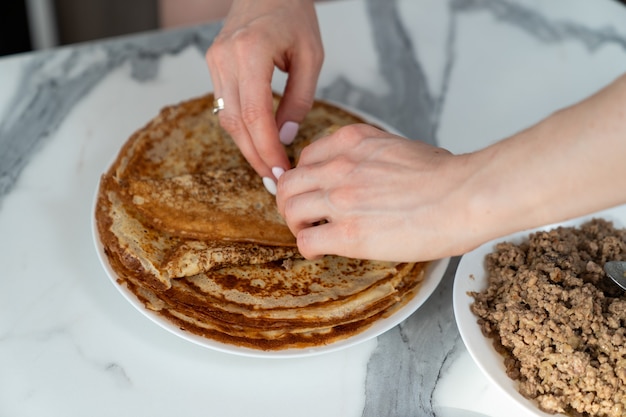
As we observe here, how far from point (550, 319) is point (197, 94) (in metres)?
1.25

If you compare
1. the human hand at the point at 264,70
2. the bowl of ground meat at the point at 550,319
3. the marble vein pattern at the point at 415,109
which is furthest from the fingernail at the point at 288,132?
the bowl of ground meat at the point at 550,319

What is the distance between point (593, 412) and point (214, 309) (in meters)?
0.70

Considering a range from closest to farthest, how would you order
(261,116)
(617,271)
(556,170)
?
(556,170)
(617,271)
(261,116)

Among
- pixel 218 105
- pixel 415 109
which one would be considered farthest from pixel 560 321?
pixel 415 109

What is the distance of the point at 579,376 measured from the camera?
1207 mm

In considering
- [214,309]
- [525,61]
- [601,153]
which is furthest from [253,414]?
[525,61]

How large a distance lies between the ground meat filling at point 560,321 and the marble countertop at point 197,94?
14cm

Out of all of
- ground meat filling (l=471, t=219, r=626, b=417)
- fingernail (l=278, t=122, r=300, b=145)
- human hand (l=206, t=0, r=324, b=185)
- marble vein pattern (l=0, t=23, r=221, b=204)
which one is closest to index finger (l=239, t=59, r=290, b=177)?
human hand (l=206, t=0, r=324, b=185)

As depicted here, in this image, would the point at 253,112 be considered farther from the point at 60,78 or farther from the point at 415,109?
the point at 60,78

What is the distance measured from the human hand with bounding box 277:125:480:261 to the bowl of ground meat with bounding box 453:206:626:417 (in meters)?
0.19

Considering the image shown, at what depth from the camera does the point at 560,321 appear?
1.27m

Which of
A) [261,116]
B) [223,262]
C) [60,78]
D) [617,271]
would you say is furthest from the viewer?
[60,78]

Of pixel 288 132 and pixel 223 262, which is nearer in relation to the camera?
pixel 223 262

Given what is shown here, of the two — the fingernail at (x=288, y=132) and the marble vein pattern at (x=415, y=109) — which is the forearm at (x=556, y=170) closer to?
the marble vein pattern at (x=415, y=109)
